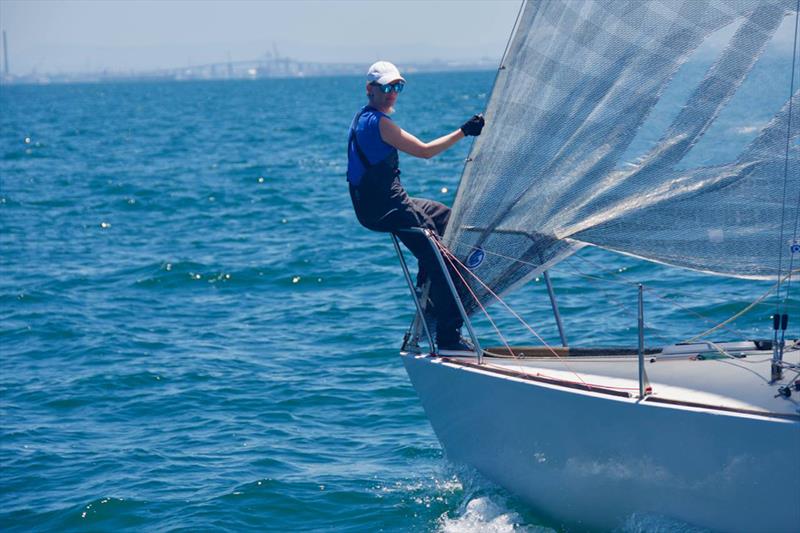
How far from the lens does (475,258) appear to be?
632 cm

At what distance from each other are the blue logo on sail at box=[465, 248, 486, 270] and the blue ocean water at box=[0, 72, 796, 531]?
27.9 inches

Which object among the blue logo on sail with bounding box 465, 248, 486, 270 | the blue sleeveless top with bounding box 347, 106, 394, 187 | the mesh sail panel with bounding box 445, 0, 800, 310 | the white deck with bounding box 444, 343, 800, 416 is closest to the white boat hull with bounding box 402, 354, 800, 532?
the white deck with bounding box 444, 343, 800, 416

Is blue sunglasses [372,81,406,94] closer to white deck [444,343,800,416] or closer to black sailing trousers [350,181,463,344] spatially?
black sailing trousers [350,181,463,344]

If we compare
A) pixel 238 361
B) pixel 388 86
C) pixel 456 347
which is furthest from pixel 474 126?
pixel 238 361

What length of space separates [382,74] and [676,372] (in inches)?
83.4

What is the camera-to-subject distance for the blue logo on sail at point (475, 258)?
20.7ft

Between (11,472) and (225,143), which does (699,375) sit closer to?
(11,472)

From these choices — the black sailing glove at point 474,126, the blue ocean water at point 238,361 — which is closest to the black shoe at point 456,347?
the blue ocean water at point 238,361

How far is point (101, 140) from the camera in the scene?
→ 131ft

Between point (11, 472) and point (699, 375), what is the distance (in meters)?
4.67

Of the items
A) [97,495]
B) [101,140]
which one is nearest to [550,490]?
[97,495]

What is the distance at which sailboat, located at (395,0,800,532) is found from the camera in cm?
516

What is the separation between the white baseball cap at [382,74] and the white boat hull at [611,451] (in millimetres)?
1508

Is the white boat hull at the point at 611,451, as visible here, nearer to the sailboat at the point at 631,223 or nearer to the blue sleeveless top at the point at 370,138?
the sailboat at the point at 631,223
